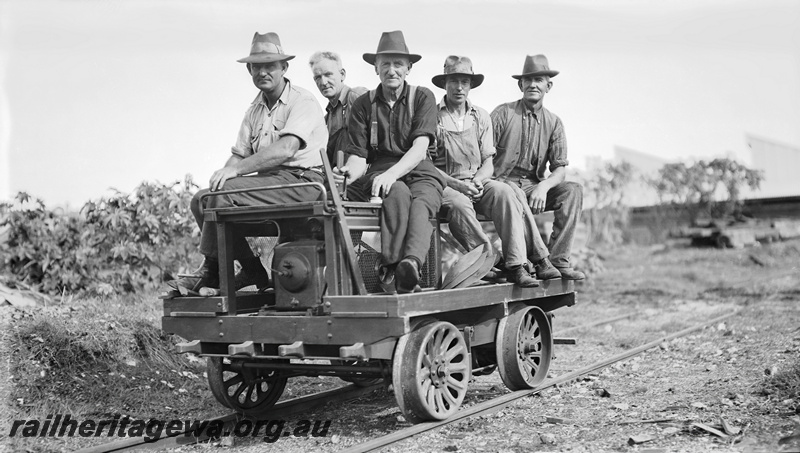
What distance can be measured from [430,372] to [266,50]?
2.76 meters

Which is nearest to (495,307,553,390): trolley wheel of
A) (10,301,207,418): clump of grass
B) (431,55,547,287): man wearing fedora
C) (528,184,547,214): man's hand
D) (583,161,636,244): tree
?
(431,55,547,287): man wearing fedora

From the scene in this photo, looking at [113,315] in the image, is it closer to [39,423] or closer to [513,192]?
[39,423]

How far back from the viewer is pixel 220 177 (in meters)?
6.25

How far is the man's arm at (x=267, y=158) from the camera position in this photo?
637 cm

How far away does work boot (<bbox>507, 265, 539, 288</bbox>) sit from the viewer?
7160mm

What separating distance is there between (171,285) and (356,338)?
65.1 inches

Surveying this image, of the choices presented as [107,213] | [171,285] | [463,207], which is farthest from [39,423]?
[107,213]

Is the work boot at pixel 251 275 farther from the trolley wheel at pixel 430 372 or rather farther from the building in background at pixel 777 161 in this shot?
the building in background at pixel 777 161

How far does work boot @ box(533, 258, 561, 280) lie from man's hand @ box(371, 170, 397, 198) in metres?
2.01

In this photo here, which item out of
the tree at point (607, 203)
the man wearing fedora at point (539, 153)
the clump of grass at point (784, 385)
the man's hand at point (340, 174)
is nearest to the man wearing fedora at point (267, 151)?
the man's hand at point (340, 174)

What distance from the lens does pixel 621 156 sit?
32469 millimetres

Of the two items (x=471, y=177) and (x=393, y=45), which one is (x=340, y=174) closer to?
(x=393, y=45)

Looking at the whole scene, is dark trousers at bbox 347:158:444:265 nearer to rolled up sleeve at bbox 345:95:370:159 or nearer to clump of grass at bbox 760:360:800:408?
rolled up sleeve at bbox 345:95:370:159

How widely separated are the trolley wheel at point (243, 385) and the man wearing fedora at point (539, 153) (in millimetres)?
2898
